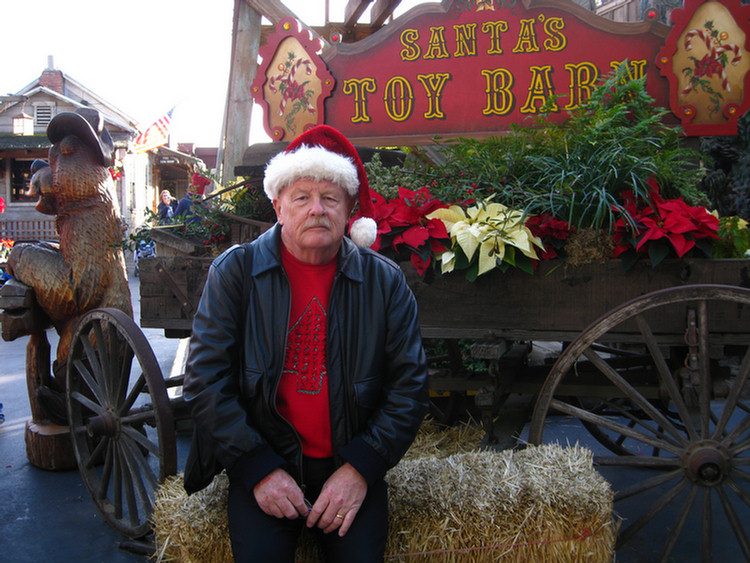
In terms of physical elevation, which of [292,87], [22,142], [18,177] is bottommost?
[292,87]

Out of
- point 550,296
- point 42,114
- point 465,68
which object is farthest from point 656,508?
point 42,114

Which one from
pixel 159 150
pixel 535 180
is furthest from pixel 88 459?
Result: pixel 159 150

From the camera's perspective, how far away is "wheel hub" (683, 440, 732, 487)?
2.27 metres

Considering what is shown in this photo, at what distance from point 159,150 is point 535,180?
2781cm

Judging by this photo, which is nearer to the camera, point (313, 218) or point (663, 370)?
point (313, 218)

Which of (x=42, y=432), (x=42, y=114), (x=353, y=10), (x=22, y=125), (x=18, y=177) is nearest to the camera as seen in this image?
(x=42, y=432)

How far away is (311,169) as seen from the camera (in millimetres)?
1913

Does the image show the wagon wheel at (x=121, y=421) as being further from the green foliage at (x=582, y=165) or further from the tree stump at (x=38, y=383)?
the green foliage at (x=582, y=165)

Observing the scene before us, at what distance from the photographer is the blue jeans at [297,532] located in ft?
5.78

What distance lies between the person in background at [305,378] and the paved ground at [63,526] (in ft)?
3.29

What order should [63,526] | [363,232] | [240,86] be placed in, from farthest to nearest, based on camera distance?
[240,86]
[63,526]
[363,232]

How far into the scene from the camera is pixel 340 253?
201cm

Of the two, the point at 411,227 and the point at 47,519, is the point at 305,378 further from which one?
the point at 47,519

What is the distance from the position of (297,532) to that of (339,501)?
209 millimetres
